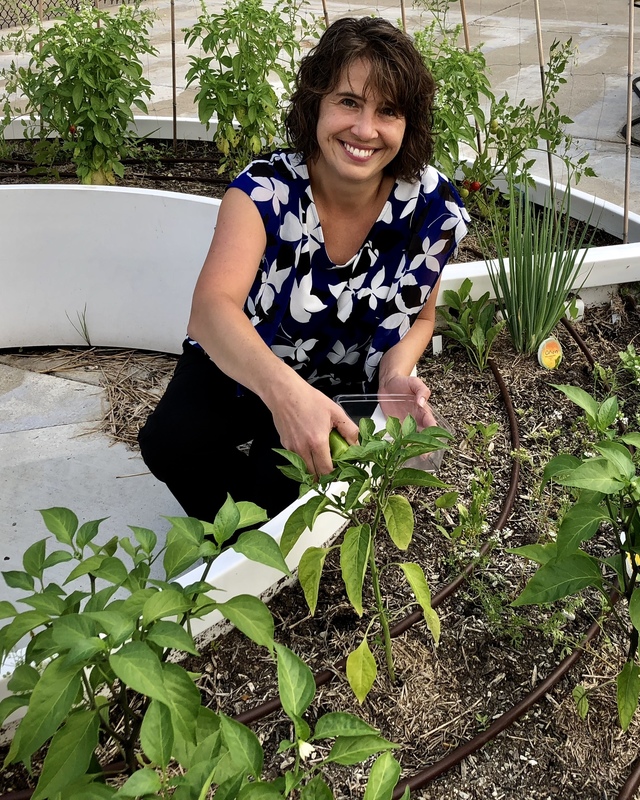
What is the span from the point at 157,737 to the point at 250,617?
17cm

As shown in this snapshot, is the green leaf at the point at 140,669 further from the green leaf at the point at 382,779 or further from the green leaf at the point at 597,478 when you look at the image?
the green leaf at the point at 597,478

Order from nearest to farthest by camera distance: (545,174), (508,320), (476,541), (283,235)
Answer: (476,541) → (283,235) → (508,320) → (545,174)

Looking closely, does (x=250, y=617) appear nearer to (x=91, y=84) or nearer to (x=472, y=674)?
(x=472, y=674)

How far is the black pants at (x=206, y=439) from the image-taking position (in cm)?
181

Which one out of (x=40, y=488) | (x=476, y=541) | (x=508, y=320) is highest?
(x=508, y=320)

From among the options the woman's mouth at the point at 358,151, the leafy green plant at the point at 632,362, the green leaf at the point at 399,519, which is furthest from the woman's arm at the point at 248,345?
the leafy green plant at the point at 632,362

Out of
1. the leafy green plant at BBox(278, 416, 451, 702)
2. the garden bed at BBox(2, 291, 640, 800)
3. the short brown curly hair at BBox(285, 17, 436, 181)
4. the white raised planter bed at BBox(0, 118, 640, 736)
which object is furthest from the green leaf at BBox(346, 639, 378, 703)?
the white raised planter bed at BBox(0, 118, 640, 736)

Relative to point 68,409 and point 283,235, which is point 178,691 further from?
point 68,409

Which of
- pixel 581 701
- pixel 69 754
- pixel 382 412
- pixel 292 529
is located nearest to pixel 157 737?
pixel 69 754

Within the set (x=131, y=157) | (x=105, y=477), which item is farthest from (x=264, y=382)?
(x=131, y=157)

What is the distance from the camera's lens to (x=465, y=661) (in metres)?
1.40

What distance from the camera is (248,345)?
4.69ft

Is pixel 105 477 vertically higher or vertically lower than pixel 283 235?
lower

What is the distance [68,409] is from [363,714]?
5.47 feet
